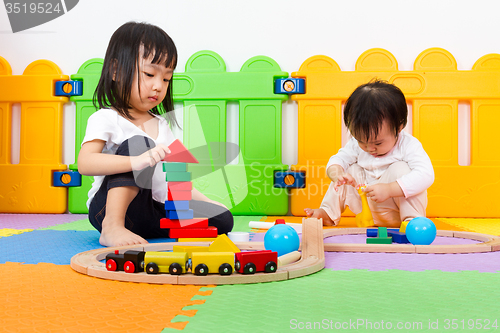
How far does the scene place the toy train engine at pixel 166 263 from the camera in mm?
559

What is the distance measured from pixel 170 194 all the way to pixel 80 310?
0.48 m

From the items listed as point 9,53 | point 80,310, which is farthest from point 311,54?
point 80,310

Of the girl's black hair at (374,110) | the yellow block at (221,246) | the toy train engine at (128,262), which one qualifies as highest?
the girl's black hair at (374,110)

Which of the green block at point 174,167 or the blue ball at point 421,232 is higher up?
the green block at point 174,167

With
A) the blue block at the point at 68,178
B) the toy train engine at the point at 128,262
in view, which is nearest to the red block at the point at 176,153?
the toy train engine at the point at 128,262

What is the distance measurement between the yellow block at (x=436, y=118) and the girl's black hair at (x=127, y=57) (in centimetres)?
62

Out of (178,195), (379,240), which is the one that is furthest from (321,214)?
(178,195)

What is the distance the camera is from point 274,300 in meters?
0.48

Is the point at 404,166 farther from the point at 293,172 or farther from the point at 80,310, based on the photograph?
the point at 80,310

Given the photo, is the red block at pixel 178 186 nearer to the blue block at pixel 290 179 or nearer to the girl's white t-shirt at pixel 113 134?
the girl's white t-shirt at pixel 113 134

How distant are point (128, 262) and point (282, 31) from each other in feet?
4.03

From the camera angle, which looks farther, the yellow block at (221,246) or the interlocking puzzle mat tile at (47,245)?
the interlocking puzzle mat tile at (47,245)

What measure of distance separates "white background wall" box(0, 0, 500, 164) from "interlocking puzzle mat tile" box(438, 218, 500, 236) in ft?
0.80

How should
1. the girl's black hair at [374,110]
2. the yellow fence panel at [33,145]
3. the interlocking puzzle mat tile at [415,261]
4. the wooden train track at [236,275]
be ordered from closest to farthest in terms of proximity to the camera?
the wooden train track at [236,275]
the interlocking puzzle mat tile at [415,261]
the girl's black hair at [374,110]
the yellow fence panel at [33,145]
